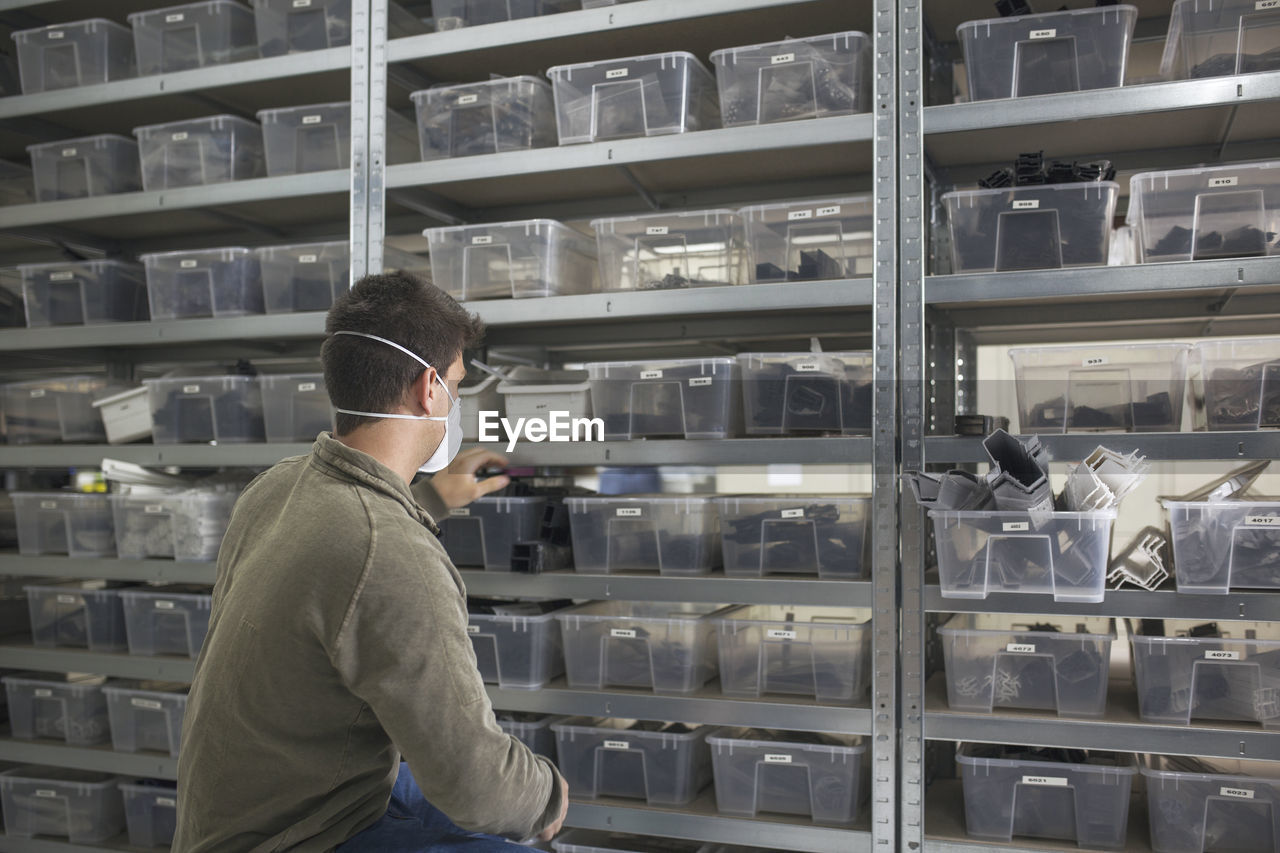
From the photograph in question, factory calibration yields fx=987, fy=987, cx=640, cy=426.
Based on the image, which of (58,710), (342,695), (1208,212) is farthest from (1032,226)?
(58,710)

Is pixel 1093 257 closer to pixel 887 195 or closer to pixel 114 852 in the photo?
pixel 887 195

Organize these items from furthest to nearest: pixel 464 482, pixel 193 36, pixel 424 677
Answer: pixel 193 36
pixel 464 482
pixel 424 677

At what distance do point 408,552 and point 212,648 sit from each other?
356 millimetres

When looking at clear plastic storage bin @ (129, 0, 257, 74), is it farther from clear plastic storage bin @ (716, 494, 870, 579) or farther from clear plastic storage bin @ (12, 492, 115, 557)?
clear plastic storage bin @ (716, 494, 870, 579)

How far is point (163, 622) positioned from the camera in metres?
2.92

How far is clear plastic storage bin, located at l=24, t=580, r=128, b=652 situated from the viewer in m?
3.00

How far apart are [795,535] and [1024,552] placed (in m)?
0.53

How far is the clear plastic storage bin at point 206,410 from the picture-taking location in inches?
113

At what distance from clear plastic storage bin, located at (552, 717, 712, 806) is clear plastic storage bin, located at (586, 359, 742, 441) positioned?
750mm

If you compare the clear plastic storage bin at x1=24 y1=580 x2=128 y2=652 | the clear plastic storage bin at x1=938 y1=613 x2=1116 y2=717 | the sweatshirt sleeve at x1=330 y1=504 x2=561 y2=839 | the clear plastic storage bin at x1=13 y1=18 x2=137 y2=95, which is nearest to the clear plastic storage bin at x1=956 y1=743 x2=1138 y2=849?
the clear plastic storage bin at x1=938 y1=613 x2=1116 y2=717

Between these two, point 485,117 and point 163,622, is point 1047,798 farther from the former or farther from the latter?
point 163,622

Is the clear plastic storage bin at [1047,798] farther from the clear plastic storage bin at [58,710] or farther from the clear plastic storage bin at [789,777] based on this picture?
the clear plastic storage bin at [58,710]

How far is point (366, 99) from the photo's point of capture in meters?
2.70

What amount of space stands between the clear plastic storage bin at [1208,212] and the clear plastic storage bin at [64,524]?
9.61 feet
